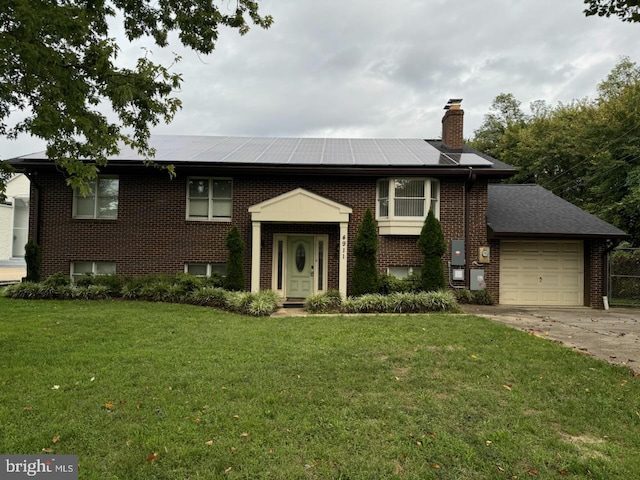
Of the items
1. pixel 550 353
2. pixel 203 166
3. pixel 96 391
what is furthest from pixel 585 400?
pixel 203 166

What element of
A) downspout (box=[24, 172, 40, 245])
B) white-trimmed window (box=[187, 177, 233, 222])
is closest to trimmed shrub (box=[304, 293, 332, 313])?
white-trimmed window (box=[187, 177, 233, 222])

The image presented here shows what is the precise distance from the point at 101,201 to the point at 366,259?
878cm

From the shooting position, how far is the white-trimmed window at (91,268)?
1269 centimetres

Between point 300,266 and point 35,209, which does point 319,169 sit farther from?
point 35,209

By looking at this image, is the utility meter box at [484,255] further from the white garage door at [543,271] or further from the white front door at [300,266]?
the white front door at [300,266]

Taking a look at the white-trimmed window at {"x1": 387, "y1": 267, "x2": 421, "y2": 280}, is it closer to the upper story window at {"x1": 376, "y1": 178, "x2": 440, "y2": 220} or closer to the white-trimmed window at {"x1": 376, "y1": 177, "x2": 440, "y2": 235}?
the white-trimmed window at {"x1": 376, "y1": 177, "x2": 440, "y2": 235}

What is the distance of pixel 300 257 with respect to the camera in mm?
12781

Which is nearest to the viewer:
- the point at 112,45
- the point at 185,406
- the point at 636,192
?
the point at 185,406

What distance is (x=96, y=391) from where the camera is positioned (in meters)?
4.19

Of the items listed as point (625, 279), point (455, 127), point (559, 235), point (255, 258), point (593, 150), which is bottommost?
point (625, 279)

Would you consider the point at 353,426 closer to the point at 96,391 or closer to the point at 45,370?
the point at 96,391

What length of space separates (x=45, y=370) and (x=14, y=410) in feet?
4.20

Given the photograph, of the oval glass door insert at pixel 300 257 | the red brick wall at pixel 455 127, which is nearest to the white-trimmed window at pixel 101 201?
the oval glass door insert at pixel 300 257

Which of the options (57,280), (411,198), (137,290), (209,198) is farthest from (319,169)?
(57,280)
